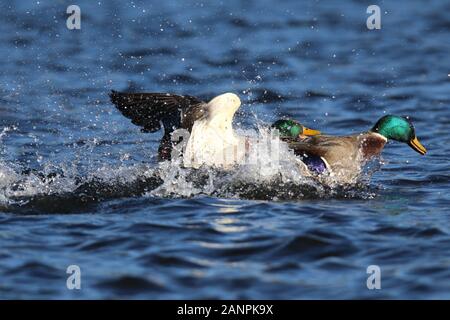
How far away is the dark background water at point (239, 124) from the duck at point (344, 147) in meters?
0.26

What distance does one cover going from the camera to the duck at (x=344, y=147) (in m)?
9.08

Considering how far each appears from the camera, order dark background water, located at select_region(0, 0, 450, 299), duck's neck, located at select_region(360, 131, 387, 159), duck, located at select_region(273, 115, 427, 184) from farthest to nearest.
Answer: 1. duck's neck, located at select_region(360, 131, 387, 159)
2. duck, located at select_region(273, 115, 427, 184)
3. dark background water, located at select_region(0, 0, 450, 299)

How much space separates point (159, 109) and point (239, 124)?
2.22m

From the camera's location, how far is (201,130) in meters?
9.02

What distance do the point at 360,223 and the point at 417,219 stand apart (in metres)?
0.47

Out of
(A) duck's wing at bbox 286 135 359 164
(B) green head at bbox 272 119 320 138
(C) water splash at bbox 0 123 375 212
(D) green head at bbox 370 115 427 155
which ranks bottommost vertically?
(C) water splash at bbox 0 123 375 212

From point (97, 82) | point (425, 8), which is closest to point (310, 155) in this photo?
point (97, 82)

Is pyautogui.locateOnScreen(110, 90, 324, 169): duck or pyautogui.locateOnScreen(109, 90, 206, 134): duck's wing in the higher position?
pyautogui.locateOnScreen(109, 90, 206, 134): duck's wing

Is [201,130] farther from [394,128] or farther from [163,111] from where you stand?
[394,128]

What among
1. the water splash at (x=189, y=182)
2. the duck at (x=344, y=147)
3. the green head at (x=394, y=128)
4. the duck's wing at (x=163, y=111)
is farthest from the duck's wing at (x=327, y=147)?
the duck's wing at (x=163, y=111)

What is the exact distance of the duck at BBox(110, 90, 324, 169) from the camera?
8961mm

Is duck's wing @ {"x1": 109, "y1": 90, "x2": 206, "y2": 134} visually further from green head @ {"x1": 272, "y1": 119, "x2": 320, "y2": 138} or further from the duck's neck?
the duck's neck

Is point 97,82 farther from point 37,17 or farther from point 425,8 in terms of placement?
point 425,8

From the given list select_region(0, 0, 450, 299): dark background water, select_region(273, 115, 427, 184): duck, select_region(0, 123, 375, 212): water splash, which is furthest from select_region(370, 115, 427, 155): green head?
select_region(0, 123, 375, 212): water splash
